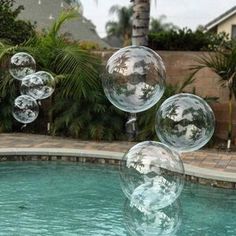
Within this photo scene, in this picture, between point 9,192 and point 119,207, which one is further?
point 9,192

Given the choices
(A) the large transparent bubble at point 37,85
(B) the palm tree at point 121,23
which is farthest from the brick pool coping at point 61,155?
(B) the palm tree at point 121,23

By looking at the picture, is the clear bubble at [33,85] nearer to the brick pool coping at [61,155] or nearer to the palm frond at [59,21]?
the brick pool coping at [61,155]

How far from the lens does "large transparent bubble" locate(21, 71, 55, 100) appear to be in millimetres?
9438

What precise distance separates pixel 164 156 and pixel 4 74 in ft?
26.5

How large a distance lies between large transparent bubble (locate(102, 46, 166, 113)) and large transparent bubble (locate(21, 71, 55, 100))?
3.44m

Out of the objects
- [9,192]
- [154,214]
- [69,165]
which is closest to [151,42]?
[69,165]

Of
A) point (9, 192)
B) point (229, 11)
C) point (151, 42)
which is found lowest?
point (9, 192)

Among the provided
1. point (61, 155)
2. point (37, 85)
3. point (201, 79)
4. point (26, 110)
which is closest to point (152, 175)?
point (61, 155)

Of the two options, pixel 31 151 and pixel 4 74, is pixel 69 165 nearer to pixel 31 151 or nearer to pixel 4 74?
pixel 31 151

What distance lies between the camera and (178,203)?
685 cm

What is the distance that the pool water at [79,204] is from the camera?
5.80 metres

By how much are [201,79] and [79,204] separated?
18.4 feet

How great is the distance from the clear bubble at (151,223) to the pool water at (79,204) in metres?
0.16

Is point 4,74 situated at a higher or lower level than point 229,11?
lower
